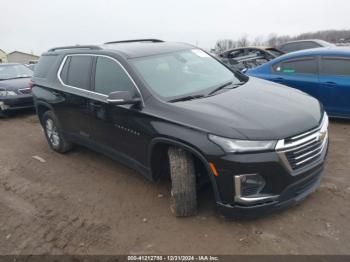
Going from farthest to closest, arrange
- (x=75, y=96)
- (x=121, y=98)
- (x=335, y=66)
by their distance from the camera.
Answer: (x=335, y=66) < (x=75, y=96) < (x=121, y=98)

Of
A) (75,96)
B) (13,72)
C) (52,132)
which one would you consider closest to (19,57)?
(13,72)

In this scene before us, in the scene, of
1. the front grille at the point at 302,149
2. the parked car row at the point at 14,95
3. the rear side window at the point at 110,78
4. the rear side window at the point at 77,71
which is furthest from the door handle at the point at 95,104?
the parked car row at the point at 14,95

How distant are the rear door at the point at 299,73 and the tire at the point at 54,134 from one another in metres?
4.31

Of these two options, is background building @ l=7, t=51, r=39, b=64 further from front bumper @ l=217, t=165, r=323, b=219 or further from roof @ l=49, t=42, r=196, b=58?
front bumper @ l=217, t=165, r=323, b=219

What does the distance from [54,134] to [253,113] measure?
13.2 ft

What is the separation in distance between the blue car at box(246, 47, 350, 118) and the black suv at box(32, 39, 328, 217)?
96.9 inches

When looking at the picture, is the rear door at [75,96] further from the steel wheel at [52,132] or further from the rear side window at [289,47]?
the rear side window at [289,47]

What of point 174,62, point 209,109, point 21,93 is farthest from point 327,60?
point 21,93

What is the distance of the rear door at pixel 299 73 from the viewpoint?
6.73 meters

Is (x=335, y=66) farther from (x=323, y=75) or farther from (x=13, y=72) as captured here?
(x=13, y=72)

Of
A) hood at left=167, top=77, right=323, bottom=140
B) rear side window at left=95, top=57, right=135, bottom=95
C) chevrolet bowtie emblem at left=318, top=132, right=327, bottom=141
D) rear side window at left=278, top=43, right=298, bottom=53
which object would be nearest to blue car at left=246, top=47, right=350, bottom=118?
hood at left=167, top=77, right=323, bottom=140

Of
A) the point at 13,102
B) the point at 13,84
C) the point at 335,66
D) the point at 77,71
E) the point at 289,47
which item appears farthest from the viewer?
the point at 289,47

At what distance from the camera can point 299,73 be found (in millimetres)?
7008

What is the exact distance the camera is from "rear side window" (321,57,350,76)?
21.1ft
